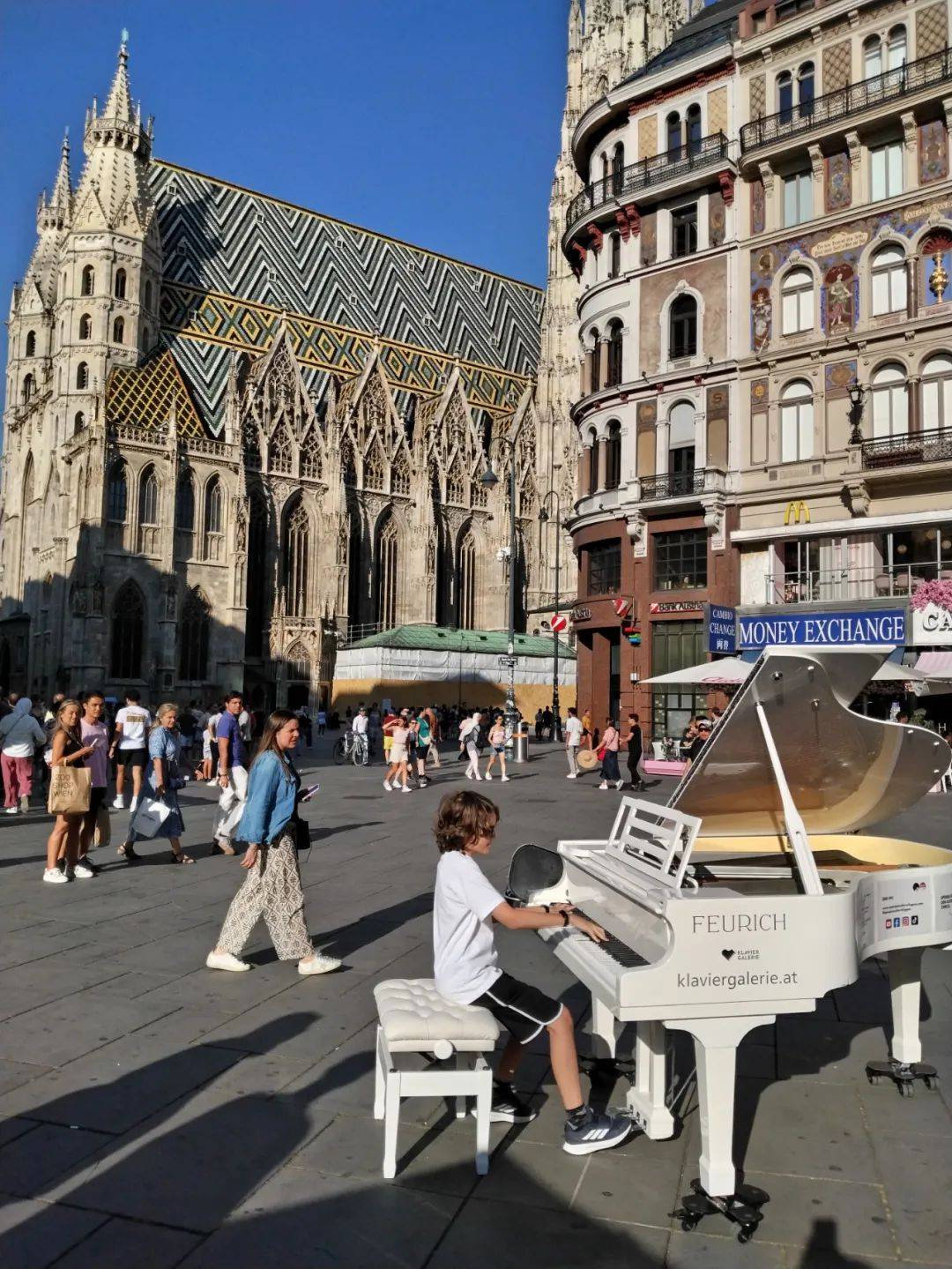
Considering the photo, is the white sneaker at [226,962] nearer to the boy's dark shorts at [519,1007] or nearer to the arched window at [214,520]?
the boy's dark shorts at [519,1007]

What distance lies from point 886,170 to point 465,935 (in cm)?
2264

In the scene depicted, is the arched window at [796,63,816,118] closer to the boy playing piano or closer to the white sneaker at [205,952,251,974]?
the white sneaker at [205,952,251,974]

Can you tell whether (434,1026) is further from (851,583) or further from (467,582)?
(467,582)

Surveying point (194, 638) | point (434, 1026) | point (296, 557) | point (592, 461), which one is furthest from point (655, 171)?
point (296, 557)

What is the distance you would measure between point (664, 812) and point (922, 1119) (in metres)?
1.67

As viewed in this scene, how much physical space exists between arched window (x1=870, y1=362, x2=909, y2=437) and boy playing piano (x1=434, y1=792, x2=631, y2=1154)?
19.4 m

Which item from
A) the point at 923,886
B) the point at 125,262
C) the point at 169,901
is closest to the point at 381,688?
the point at 125,262

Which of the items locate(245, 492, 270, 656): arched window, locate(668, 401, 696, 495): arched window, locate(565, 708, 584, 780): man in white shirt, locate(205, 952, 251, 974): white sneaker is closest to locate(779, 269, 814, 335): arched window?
locate(668, 401, 696, 495): arched window

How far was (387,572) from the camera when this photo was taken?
6069cm

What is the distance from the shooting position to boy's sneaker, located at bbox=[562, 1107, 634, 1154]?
12.6 feet

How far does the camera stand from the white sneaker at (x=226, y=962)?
6.20 metres

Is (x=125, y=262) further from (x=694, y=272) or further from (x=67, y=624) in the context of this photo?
(x=694, y=272)

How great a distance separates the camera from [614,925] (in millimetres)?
4188

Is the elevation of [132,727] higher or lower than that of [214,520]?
lower
